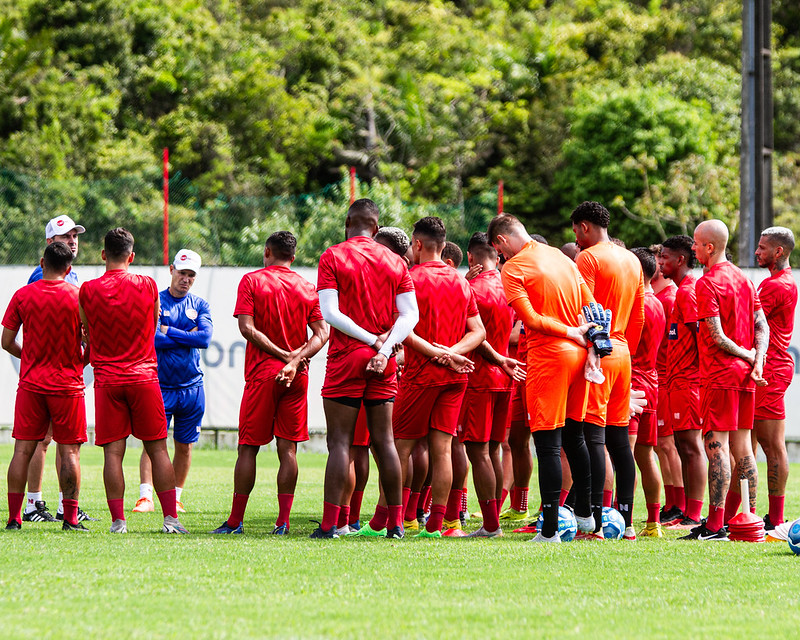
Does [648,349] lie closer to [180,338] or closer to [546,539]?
[546,539]

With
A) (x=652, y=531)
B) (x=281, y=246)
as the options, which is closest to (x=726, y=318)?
(x=652, y=531)

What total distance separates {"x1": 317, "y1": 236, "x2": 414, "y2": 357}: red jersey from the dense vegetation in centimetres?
2831

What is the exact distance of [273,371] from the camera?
789 centimetres

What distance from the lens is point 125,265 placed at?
7820mm

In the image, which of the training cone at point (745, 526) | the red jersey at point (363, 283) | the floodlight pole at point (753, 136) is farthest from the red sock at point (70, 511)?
the floodlight pole at point (753, 136)

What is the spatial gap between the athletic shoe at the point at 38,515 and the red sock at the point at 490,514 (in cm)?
345

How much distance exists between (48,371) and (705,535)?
16.2 ft

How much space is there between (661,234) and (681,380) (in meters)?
27.6

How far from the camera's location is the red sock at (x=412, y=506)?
834 cm

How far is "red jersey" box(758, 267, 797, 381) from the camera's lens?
8586 mm

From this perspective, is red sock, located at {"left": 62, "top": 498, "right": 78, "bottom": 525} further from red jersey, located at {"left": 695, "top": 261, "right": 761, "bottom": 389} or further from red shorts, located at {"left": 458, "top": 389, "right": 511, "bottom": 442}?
red jersey, located at {"left": 695, "top": 261, "right": 761, "bottom": 389}

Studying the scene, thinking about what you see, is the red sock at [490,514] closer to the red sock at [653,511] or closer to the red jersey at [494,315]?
the red jersey at [494,315]

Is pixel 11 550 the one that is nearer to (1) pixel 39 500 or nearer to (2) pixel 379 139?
(1) pixel 39 500

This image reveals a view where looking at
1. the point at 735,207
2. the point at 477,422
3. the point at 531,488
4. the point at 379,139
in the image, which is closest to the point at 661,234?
the point at 735,207
